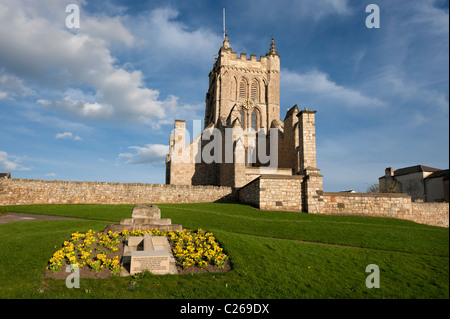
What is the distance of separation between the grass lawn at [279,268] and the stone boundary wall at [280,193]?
249 inches

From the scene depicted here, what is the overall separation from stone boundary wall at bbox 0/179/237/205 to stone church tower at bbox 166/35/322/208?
3.55 m

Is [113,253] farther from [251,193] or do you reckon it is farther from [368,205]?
[368,205]

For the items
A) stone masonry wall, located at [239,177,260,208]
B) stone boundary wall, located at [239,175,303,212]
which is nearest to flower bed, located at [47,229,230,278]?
stone boundary wall, located at [239,175,303,212]

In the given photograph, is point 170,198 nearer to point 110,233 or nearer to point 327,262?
point 110,233

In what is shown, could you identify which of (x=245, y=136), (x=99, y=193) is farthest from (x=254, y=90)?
(x=99, y=193)

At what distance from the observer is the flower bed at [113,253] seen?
848cm

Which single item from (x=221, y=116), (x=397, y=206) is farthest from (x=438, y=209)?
(x=221, y=116)

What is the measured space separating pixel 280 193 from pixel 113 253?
42.0ft

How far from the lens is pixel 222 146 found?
32.6 meters

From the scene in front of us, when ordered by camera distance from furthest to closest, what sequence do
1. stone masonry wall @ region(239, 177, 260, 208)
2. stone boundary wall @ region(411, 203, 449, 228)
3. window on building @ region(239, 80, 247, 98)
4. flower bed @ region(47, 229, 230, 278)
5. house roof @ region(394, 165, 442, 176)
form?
window on building @ region(239, 80, 247, 98)
house roof @ region(394, 165, 442, 176)
stone boundary wall @ region(411, 203, 449, 228)
stone masonry wall @ region(239, 177, 260, 208)
flower bed @ region(47, 229, 230, 278)

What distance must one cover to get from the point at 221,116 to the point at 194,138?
9610mm

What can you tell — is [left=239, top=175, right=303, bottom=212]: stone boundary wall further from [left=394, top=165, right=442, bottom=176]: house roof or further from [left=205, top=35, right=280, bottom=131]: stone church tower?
[left=394, top=165, right=442, bottom=176]: house roof

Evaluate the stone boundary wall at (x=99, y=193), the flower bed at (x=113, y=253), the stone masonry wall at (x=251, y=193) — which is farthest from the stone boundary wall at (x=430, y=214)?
the flower bed at (x=113, y=253)

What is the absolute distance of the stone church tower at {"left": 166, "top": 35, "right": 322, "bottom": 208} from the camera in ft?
70.6
